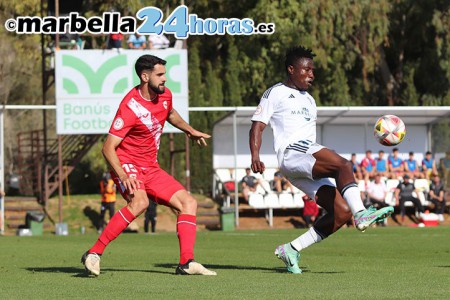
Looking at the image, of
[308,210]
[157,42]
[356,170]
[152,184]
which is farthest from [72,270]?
[356,170]

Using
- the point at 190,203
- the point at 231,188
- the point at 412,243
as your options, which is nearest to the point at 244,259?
the point at 190,203

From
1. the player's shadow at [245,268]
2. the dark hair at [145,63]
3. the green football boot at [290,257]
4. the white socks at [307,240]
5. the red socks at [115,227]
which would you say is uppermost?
the dark hair at [145,63]

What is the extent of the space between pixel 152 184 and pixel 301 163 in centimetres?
→ 157

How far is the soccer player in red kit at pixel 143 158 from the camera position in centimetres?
A: 1102

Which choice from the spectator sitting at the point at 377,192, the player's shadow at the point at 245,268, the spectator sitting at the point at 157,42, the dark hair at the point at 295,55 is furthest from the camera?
the spectator sitting at the point at 157,42

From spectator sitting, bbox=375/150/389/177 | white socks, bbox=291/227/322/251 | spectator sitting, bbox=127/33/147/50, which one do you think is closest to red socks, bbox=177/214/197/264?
white socks, bbox=291/227/322/251

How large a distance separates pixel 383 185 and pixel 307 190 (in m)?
22.4

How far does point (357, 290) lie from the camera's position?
8602 mm

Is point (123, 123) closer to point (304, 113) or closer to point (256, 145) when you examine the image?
point (256, 145)

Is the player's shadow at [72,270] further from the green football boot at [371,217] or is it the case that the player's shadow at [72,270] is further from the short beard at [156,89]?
the green football boot at [371,217]

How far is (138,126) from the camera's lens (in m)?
11.1

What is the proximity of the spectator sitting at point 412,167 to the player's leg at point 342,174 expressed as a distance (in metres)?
24.6

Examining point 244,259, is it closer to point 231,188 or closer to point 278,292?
point 278,292

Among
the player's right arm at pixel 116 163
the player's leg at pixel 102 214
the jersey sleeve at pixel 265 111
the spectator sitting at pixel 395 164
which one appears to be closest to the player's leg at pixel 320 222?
the jersey sleeve at pixel 265 111
